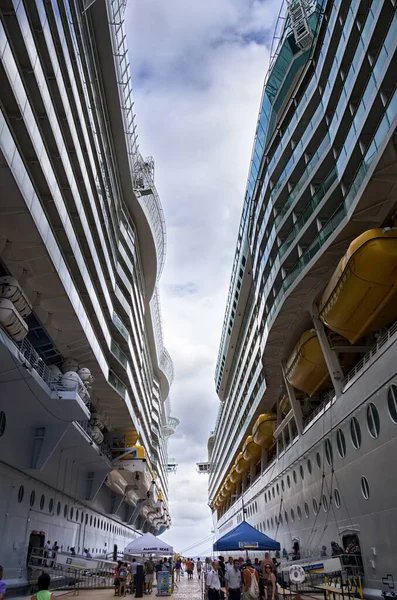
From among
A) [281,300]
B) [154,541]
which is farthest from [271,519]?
[281,300]

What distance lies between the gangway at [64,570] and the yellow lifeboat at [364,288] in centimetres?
1398

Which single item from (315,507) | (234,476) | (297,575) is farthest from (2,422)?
(234,476)

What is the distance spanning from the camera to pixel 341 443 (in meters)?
16.8

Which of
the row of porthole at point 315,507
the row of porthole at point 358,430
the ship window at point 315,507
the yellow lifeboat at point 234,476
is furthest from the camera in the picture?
the yellow lifeboat at point 234,476

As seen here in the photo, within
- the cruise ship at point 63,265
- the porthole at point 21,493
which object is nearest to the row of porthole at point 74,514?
the porthole at point 21,493

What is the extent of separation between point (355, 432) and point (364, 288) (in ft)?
15.6

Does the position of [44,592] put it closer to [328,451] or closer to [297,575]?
[297,575]

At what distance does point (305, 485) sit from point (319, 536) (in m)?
3.04

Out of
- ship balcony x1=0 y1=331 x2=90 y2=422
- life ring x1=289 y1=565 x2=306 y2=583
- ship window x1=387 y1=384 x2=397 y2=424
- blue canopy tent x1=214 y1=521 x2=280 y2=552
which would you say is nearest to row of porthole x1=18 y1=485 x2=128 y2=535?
ship balcony x1=0 y1=331 x2=90 y2=422

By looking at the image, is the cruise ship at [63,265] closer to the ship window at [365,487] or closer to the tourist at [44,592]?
the tourist at [44,592]

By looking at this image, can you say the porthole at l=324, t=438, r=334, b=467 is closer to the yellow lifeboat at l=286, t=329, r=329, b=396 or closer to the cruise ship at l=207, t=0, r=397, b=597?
the cruise ship at l=207, t=0, r=397, b=597

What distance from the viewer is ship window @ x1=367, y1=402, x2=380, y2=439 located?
13.9m

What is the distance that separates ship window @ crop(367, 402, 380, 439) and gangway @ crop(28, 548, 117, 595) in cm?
1257

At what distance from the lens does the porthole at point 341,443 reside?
1655 centimetres
